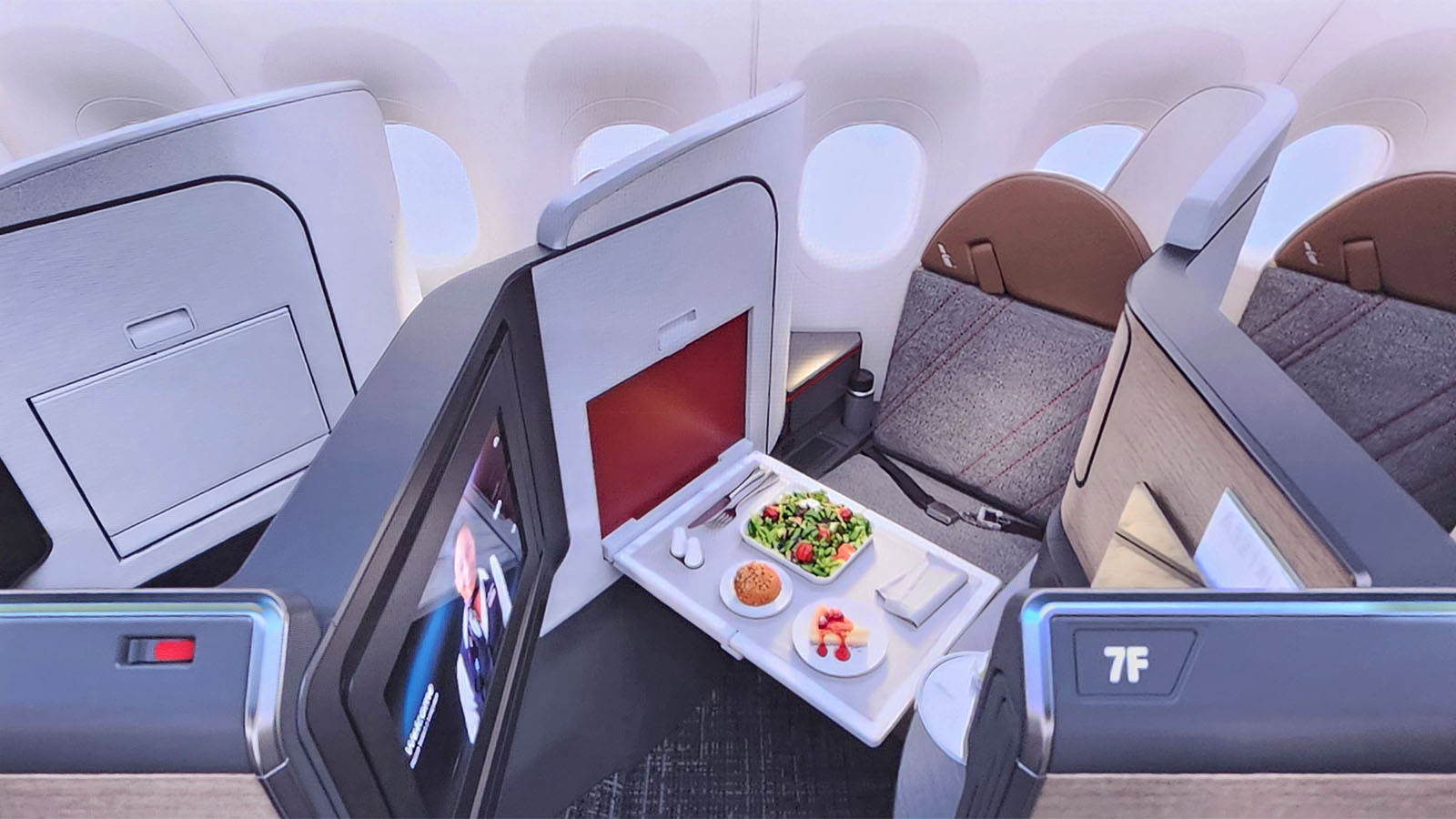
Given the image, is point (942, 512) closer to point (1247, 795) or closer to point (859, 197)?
point (859, 197)

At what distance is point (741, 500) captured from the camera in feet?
5.47

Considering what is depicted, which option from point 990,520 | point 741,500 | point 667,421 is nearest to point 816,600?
point 741,500

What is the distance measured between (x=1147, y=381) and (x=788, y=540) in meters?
0.73

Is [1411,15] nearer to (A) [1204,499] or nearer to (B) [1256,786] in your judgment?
(A) [1204,499]

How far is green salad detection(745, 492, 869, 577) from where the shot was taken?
4.96 ft

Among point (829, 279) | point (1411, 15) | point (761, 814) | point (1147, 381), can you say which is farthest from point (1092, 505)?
point (1411, 15)

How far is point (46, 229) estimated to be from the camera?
1111mm

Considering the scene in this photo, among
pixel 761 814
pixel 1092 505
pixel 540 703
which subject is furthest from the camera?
pixel 761 814

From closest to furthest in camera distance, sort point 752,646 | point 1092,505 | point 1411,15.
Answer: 1. point 1092,505
2. point 752,646
3. point 1411,15

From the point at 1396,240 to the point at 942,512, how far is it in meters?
1.29

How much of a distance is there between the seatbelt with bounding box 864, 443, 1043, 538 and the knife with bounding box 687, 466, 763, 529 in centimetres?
61

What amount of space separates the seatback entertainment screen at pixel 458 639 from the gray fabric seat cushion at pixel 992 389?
4.67 feet

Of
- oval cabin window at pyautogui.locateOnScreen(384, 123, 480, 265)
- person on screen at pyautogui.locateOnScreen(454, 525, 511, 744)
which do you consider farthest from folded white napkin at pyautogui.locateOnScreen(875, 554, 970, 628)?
oval cabin window at pyautogui.locateOnScreen(384, 123, 480, 265)

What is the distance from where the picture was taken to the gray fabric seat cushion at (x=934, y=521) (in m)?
1.98
